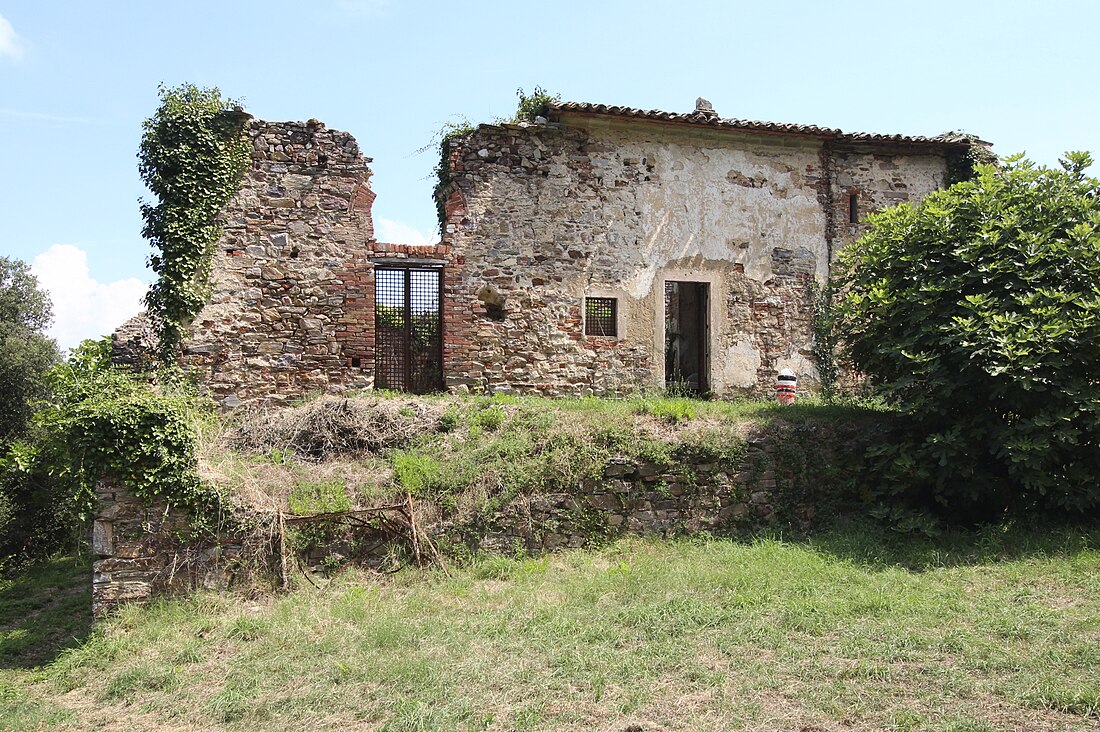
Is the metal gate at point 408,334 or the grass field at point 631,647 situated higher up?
the metal gate at point 408,334

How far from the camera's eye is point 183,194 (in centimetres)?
1134

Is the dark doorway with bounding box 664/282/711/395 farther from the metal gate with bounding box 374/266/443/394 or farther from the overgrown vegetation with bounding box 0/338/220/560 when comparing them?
the overgrown vegetation with bounding box 0/338/220/560

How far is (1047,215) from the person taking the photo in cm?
972

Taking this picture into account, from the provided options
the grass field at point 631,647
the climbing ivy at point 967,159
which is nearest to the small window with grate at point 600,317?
the grass field at point 631,647

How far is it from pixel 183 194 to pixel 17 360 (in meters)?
9.18

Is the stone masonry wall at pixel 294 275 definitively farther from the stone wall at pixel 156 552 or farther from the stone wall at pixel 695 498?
the stone wall at pixel 695 498

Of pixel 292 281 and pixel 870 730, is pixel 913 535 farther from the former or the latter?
pixel 292 281

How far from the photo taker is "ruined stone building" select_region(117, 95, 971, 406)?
11.8 metres

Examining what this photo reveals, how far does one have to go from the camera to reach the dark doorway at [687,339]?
13.9 metres

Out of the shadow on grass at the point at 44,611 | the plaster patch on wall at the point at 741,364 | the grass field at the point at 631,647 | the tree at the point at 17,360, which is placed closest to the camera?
the grass field at the point at 631,647

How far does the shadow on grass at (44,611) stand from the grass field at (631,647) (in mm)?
83

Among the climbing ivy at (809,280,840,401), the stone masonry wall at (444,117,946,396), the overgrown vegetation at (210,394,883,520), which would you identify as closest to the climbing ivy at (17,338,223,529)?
the overgrown vegetation at (210,394,883,520)

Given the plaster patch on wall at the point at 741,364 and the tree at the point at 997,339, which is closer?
the tree at the point at 997,339

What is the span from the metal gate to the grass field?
14.5 ft
